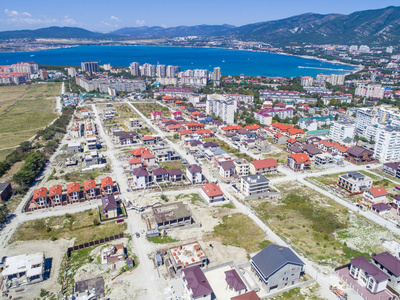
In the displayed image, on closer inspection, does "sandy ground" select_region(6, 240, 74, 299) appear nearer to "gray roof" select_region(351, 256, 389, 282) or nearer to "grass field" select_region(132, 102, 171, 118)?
"gray roof" select_region(351, 256, 389, 282)

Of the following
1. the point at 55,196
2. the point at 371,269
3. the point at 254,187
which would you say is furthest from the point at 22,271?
the point at 371,269

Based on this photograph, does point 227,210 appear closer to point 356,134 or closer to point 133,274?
point 133,274

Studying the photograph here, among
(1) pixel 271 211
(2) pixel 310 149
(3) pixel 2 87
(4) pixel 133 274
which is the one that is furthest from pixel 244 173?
(3) pixel 2 87

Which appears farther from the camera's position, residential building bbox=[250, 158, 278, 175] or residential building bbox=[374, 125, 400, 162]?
residential building bbox=[374, 125, 400, 162]

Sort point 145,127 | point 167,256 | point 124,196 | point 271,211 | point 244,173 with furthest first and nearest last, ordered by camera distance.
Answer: point 145,127 → point 244,173 → point 124,196 → point 271,211 → point 167,256

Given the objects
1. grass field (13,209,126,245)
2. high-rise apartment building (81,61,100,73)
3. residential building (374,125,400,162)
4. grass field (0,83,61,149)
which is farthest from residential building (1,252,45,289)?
high-rise apartment building (81,61,100,73)

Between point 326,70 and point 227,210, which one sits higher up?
point 326,70
